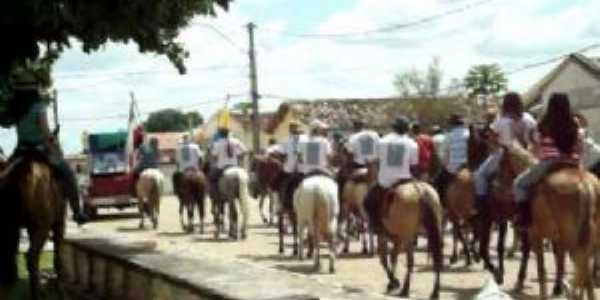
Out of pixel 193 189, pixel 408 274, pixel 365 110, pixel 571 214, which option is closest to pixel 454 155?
pixel 408 274

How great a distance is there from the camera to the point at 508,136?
16.3m

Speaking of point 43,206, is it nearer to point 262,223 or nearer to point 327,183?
point 327,183

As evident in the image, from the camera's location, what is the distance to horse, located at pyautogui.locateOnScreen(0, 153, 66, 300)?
14.2 m

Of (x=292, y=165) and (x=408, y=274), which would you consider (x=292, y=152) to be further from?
(x=408, y=274)

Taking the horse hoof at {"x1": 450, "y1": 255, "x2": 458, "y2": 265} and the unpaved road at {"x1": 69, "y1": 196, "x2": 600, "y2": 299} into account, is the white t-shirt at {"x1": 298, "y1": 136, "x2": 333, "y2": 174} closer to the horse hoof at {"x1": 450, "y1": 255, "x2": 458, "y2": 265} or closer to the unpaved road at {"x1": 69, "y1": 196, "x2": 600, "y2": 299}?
the unpaved road at {"x1": 69, "y1": 196, "x2": 600, "y2": 299}

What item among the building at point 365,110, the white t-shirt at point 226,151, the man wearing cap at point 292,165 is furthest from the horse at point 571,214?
the building at point 365,110

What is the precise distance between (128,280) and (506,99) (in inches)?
256

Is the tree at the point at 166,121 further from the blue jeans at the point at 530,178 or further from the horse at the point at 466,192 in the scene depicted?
the blue jeans at the point at 530,178

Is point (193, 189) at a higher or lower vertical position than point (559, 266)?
higher

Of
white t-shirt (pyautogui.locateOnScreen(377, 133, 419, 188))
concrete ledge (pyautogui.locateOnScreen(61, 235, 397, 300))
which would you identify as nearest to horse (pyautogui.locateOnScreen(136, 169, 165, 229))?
concrete ledge (pyautogui.locateOnScreen(61, 235, 397, 300))

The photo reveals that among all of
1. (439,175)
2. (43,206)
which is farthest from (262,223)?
(43,206)

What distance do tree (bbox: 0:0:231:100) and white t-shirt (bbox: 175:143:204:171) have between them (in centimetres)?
867

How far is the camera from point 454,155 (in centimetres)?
2000

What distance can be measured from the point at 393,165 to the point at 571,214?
3.65 metres
